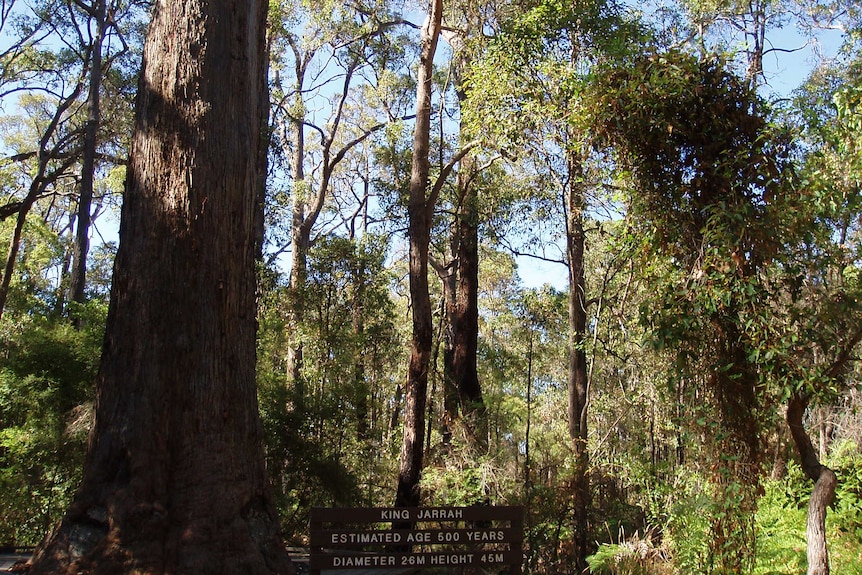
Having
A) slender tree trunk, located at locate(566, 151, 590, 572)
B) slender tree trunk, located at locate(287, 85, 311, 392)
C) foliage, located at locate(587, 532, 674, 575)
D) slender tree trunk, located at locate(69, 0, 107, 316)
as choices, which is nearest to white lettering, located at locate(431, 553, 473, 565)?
foliage, located at locate(587, 532, 674, 575)

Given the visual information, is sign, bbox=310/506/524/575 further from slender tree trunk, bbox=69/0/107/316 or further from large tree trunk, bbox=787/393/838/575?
slender tree trunk, bbox=69/0/107/316

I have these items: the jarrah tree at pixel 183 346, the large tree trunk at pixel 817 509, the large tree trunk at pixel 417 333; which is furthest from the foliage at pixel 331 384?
the large tree trunk at pixel 817 509

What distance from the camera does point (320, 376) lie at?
47.3 feet

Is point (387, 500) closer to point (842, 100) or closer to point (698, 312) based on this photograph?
point (698, 312)

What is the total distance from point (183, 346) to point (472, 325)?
9269mm

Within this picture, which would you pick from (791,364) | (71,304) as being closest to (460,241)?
(71,304)

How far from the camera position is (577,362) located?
12180mm

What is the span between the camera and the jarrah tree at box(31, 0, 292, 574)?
4949mm

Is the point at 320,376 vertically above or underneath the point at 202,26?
underneath

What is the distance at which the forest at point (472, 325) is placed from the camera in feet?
17.3

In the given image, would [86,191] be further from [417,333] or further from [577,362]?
[577,362]

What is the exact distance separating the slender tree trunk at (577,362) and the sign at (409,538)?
4.14m

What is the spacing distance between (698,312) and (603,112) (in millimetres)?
2147

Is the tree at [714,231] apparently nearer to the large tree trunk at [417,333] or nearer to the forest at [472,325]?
the forest at [472,325]
